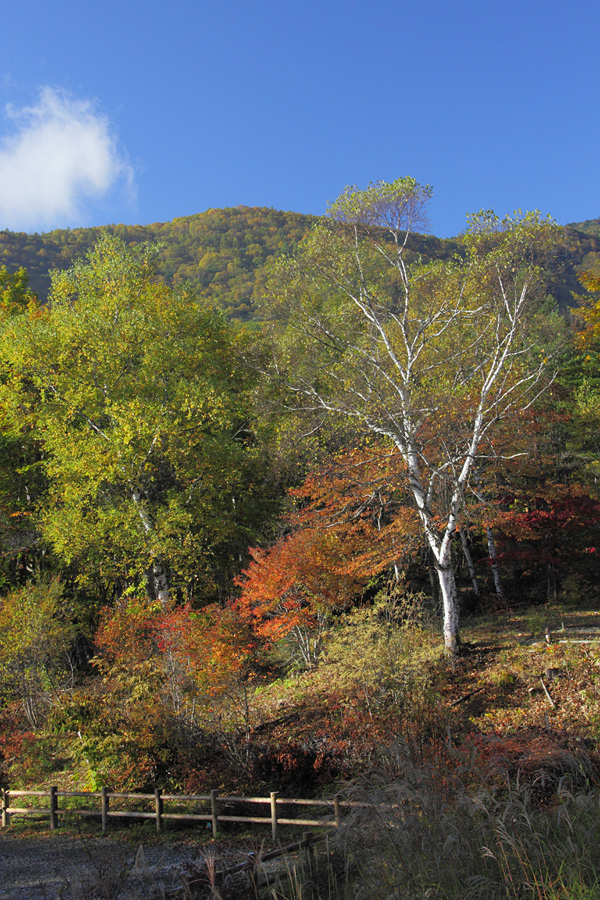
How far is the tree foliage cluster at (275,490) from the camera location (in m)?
10.7

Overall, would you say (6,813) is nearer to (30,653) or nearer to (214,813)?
(30,653)

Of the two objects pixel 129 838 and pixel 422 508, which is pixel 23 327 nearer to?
pixel 422 508

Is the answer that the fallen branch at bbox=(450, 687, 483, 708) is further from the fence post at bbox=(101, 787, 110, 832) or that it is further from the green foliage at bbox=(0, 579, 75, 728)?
the green foliage at bbox=(0, 579, 75, 728)

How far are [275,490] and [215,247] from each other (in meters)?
56.7

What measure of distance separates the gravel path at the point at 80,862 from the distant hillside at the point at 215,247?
121ft

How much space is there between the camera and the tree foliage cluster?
10711 millimetres

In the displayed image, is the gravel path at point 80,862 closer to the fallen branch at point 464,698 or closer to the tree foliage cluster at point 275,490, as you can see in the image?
the tree foliage cluster at point 275,490

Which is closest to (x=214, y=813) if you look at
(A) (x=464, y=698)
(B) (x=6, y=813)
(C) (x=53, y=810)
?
(C) (x=53, y=810)

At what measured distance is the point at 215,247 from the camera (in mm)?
72125

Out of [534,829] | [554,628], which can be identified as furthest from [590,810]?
[554,628]

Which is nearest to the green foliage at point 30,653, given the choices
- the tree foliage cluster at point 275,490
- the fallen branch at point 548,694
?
the tree foliage cluster at point 275,490

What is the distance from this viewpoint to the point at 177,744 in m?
10.3

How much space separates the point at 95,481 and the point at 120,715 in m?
7.68

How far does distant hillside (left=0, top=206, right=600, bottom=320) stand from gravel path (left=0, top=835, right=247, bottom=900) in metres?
36.7
